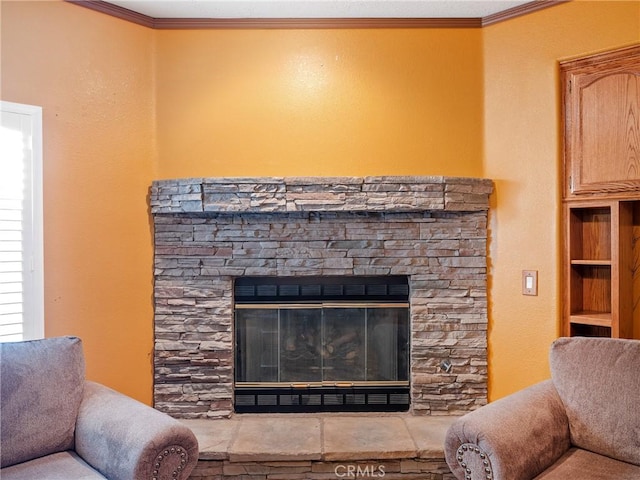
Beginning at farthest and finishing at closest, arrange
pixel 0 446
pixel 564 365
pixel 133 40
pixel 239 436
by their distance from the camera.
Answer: pixel 133 40 < pixel 239 436 < pixel 564 365 < pixel 0 446

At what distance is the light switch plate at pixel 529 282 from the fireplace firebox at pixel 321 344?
0.66 metres

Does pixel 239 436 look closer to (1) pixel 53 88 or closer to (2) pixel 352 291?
(2) pixel 352 291

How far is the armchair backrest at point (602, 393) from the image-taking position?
180 cm

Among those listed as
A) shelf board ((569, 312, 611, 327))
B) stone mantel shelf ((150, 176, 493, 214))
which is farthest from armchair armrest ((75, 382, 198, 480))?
shelf board ((569, 312, 611, 327))

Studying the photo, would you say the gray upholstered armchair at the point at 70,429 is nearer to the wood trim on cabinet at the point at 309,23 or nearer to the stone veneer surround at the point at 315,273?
the stone veneer surround at the point at 315,273

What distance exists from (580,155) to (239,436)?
236cm

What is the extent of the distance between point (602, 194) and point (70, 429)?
273 centimetres

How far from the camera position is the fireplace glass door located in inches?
110

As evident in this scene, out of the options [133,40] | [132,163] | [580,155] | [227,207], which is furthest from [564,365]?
[133,40]

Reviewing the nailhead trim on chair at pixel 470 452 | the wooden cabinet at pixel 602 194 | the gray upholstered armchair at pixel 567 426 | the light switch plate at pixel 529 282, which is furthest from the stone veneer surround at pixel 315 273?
the nailhead trim on chair at pixel 470 452

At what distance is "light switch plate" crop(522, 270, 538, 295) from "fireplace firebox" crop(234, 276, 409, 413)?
2.16 ft

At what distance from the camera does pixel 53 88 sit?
238 cm

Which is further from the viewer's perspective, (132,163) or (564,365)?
(132,163)

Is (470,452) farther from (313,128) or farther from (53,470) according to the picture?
(313,128)
